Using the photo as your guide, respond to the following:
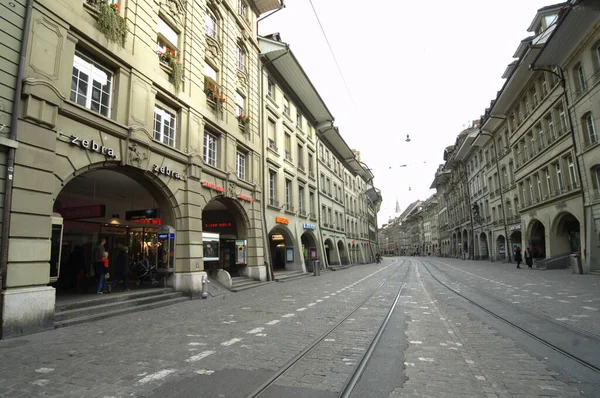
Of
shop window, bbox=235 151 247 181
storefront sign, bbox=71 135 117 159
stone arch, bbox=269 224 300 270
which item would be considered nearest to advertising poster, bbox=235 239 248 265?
shop window, bbox=235 151 247 181

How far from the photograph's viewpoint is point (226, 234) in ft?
62.7

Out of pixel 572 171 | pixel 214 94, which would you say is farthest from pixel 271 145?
pixel 572 171

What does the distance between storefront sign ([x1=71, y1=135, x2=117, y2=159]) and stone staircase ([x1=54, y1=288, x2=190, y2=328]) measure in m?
3.93

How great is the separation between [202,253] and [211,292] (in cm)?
152

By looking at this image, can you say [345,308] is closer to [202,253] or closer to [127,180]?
[202,253]

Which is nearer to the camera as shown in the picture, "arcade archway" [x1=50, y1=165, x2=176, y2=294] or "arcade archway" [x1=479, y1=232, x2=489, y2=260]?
"arcade archway" [x1=50, y1=165, x2=176, y2=294]

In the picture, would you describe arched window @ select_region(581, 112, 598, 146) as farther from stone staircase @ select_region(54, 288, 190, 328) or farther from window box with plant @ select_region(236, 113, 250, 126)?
stone staircase @ select_region(54, 288, 190, 328)

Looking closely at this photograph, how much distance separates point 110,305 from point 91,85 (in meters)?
6.22

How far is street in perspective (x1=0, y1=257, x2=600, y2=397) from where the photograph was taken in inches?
151

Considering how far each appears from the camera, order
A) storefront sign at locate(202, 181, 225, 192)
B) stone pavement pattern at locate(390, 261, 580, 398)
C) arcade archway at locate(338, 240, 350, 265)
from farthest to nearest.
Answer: arcade archway at locate(338, 240, 350, 265), storefront sign at locate(202, 181, 225, 192), stone pavement pattern at locate(390, 261, 580, 398)

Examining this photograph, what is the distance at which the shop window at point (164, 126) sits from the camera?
12.3m

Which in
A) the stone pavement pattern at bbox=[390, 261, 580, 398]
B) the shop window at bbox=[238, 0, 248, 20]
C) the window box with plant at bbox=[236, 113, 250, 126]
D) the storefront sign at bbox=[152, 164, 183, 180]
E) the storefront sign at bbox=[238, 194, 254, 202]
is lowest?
the stone pavement pattern at bbox=[390, 261, 580, 398]

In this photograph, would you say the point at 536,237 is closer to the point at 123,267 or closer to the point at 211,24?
the point at 211,24

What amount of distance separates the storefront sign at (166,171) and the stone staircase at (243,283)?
17.1 ft
